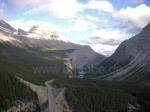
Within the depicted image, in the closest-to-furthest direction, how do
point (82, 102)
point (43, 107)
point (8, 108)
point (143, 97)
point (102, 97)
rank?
point (8, 108)
point (43, 107)
point (82, 102)
point (102, 97)
point (143, 97)

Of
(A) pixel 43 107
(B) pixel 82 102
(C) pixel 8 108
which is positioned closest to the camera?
(C) pixel 8 108

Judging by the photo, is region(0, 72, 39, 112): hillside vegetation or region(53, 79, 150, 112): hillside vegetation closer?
region(0, 72, 39, 112): hillside vegetation

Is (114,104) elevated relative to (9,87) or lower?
lower

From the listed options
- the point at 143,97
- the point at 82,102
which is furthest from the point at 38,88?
the point at 143,97

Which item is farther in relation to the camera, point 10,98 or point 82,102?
point 82,102

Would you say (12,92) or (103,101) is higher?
(12,92)

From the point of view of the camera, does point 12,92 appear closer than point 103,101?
Yes

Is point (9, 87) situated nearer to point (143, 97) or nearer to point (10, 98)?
point (10, 98)

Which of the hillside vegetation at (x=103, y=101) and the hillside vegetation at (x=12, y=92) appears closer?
the hillside vegetation at (x=12, y=92)

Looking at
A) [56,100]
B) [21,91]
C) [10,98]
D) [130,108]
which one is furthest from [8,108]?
[130,108]
